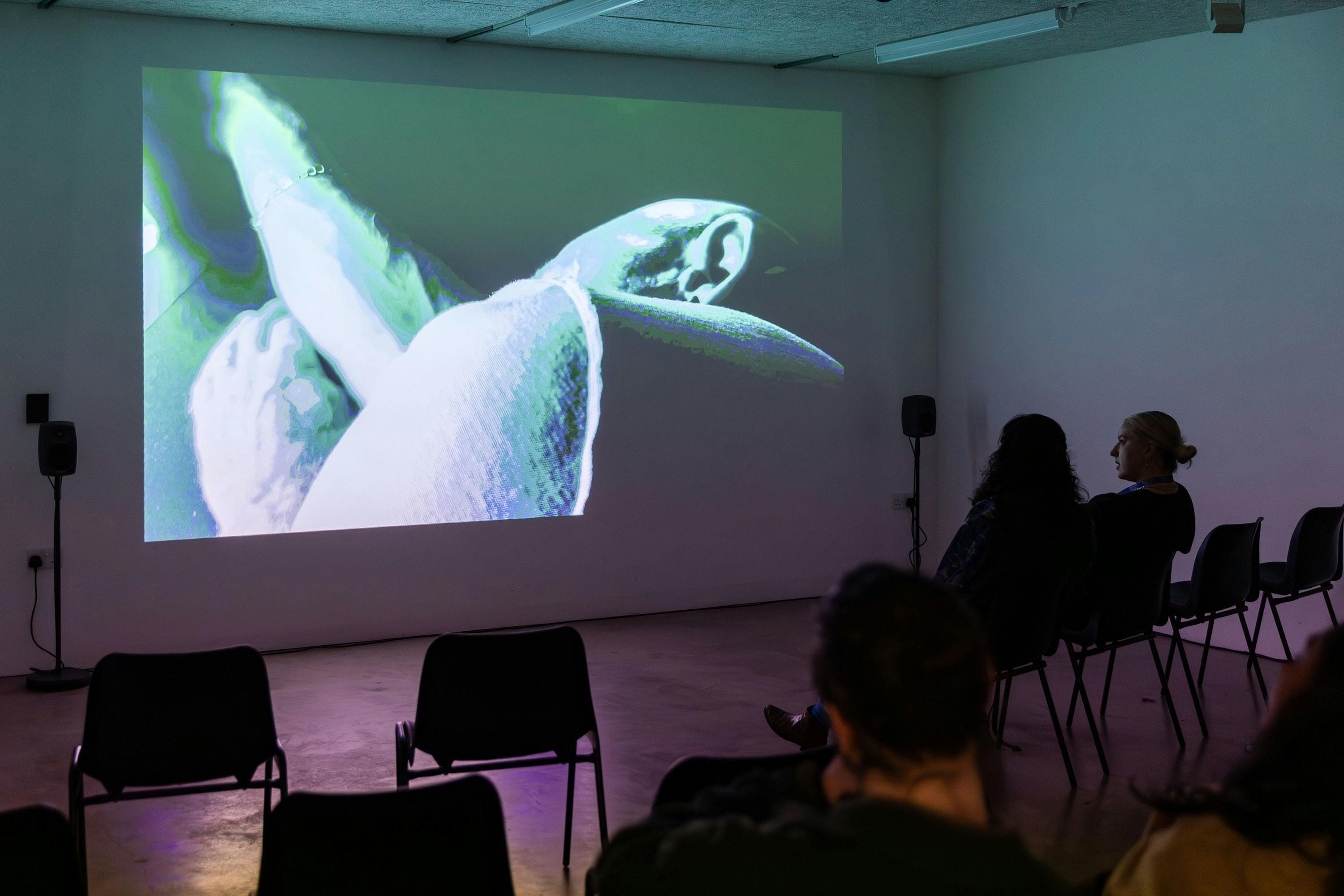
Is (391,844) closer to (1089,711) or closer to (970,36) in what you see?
(1089,711)

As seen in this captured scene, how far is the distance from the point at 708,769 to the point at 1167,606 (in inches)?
124

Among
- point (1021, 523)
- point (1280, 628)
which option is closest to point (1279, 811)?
point (1021, 523)

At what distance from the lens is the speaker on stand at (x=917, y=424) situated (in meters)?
7.35

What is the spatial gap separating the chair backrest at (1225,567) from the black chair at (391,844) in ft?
11.4

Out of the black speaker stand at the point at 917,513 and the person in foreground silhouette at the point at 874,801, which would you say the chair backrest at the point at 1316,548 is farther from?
the person in foreground silhouette at the point at 874,801

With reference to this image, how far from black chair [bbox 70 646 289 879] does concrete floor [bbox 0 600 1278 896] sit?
18.0 inches

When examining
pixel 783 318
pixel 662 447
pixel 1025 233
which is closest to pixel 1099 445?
pixel 1025 233

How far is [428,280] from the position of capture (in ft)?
20.6

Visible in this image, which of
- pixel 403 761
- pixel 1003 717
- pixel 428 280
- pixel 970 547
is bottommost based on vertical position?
pixel 1003 717

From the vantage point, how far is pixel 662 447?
6941 mm

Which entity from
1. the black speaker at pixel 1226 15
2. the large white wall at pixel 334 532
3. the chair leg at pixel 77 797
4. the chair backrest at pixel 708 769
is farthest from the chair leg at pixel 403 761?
the black speaker at pixel 1226 15

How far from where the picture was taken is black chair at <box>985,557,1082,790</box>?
386cm

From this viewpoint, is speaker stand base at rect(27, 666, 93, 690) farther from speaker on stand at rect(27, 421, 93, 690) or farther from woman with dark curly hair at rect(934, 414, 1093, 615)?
woman with dark curly hair at rect(934, 414, 1093, 615)

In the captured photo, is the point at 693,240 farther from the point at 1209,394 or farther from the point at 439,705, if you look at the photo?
the point at 439,705
